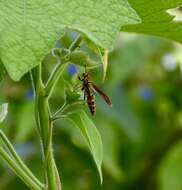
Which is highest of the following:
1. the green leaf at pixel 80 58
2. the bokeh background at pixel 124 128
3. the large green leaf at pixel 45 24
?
the large green leaf at pixel 45 24

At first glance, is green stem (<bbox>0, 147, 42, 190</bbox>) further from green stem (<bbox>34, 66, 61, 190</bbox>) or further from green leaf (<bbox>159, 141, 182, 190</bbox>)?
green leaf (<bbox>159, 141, 182, 190</bbox>)

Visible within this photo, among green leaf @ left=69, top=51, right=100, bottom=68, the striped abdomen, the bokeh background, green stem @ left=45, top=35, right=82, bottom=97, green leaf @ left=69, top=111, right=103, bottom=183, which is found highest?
green leaf @ left=69, top=51, right=100, bottom=68

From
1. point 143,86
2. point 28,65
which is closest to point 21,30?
point 28,65

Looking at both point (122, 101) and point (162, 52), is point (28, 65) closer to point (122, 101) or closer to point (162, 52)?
point (122, 101)

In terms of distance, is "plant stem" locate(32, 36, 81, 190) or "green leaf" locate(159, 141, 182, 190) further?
"green leaf" locate(159, 141, 182, 190)

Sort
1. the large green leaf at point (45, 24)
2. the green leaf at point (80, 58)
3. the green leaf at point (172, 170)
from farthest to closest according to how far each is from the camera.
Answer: the green leaf at point (172, 170), the green leaf at point (80, 58), the large green leaf at point (45, 24)

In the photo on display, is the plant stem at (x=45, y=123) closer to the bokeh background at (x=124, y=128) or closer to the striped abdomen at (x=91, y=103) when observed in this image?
the striped abdomen at (x=91, y=103)

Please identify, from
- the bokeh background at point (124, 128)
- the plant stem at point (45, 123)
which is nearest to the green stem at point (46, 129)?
the plant stem at point (45, 123)

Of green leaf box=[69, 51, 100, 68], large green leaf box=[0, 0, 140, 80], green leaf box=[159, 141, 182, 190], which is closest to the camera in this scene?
large green leaf box=[0, 0, 140, 80]

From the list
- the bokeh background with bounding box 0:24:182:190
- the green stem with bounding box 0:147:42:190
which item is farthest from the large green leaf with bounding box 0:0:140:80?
the bokeh background with bounding box 0:24:182:190
